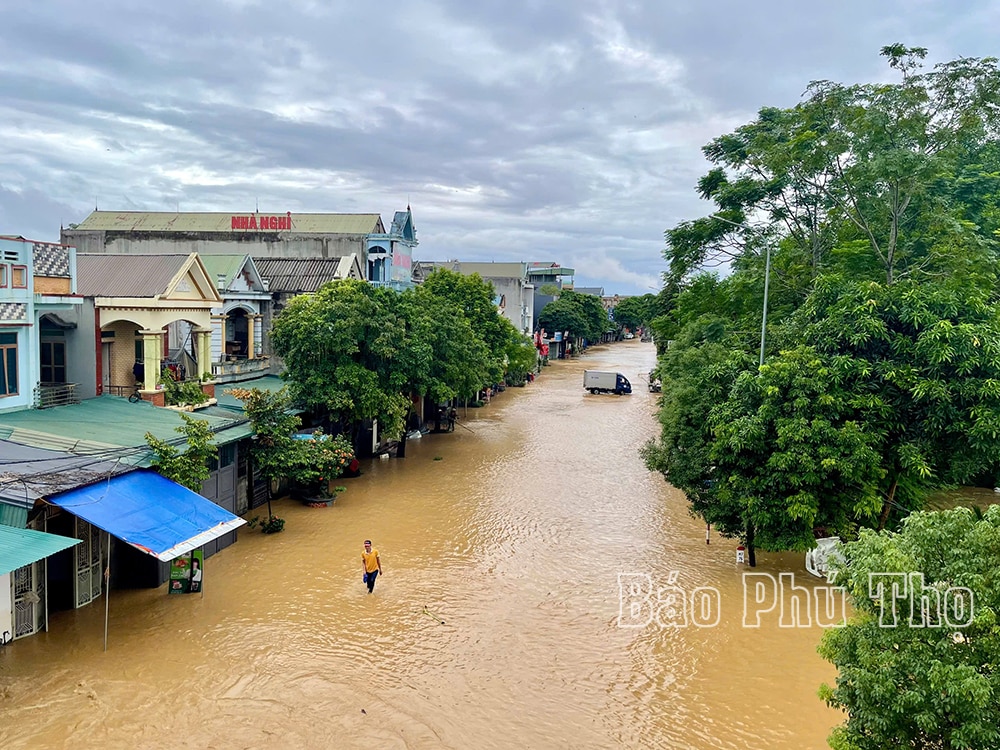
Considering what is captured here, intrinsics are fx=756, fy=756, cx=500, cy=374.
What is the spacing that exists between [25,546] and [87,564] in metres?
3.83

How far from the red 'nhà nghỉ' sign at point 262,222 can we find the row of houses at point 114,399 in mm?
4780

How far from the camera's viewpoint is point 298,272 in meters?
36.0

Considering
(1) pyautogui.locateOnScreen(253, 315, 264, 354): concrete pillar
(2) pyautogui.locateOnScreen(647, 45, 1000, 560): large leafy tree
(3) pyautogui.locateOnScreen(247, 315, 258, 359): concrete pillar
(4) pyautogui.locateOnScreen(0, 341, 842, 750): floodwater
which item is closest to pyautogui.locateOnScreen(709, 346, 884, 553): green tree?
(2) pyautogui.locateOnScreen(647, 45, 1000, 560): large leafy tree

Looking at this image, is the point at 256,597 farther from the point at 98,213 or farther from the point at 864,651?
the point at 98,213

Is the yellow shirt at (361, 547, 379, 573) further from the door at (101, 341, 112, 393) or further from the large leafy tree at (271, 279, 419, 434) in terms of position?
the door at (101, 341, 112, 393)

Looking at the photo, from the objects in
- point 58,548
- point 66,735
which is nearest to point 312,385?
point 58,548

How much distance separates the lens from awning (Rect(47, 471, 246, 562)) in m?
13.6

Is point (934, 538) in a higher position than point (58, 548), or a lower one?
higher

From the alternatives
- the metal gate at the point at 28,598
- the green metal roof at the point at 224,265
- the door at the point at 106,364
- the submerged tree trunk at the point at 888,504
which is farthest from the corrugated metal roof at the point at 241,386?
the submerged tree trunk at the point at 888,504

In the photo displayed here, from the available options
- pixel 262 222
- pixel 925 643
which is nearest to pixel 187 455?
pixel 925 643

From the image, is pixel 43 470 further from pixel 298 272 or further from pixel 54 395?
pixel 298 272

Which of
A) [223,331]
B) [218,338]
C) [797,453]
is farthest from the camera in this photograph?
[218,338]

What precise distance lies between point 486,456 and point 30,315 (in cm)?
1946

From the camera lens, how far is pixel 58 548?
1232 centimetres
